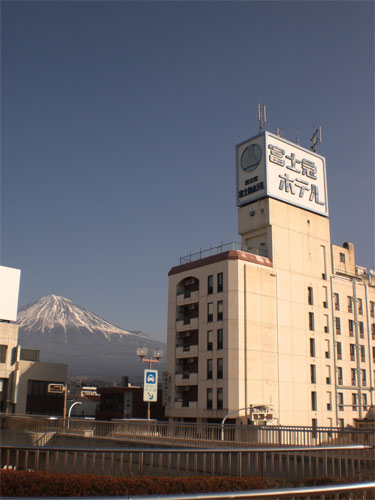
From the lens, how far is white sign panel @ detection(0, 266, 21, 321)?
2763 inches

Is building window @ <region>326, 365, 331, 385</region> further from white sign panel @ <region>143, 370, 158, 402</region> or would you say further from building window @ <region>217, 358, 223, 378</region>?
white sign panel @ <region>143, 370, 158, 402</region>

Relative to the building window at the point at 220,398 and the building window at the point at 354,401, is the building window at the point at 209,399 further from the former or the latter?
the building window at the point at 354,401

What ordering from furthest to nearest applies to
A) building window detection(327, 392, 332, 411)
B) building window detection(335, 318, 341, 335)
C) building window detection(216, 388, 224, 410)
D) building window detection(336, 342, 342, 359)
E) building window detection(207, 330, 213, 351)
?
building window detection(335, 318, 341, 335), building window detection(336, 342, 342, 359), building window detection(327, 392, 332, 411), building window detection(207, 330, 213, 351), building window detection(216, 388, 224, 410)

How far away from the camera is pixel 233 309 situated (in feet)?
190

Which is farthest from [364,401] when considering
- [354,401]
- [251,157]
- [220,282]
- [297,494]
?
[297,494]

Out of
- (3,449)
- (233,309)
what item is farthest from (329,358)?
(3,449)

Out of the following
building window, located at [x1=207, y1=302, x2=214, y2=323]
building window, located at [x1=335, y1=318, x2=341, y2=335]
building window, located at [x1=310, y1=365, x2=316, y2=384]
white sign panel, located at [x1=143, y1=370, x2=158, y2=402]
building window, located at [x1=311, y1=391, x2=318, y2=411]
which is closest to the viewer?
white sign panel, located at [x1=143, y1=370, x2=158, y2=402]

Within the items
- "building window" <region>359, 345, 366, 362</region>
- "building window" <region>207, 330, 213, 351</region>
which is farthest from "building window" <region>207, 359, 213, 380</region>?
"building window" <region>359, 345, 366, 362</region>

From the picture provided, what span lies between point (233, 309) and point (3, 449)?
44261 mm

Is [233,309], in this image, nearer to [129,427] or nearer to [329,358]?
[329,358]

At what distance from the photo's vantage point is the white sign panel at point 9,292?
70.2 metres

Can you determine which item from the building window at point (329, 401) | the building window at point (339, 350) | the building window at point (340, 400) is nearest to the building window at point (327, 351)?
the building window at point (339, 350)

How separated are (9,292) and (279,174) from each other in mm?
38497

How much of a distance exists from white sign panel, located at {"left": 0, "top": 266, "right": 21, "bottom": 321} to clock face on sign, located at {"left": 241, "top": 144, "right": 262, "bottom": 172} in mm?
33689
